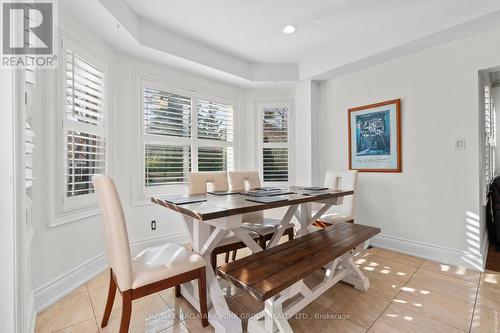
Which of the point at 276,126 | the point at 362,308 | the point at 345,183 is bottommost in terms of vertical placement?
the point at 362,308

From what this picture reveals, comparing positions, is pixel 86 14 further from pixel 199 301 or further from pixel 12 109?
pixel 199 301

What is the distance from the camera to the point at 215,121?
12.3 ft

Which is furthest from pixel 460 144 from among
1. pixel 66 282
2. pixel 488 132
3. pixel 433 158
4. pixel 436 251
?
pixel 66 282

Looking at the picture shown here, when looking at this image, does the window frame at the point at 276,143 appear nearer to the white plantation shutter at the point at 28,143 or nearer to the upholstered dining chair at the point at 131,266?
the upholstered dining chair at the point at 131,266

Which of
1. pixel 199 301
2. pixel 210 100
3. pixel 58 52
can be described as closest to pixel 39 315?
pixel 199 301

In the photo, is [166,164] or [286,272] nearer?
[286,272]

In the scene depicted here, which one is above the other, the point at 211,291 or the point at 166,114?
the point at 166,114

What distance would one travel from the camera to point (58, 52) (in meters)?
2.00

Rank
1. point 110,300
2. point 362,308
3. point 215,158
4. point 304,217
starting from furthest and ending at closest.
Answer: point 215,158, point 304,217, point 362,308, point 110,300

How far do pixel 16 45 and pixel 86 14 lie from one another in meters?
1.24

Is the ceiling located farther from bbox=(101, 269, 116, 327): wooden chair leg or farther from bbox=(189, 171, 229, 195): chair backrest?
bbox=(101, 269, 116, 327): wooden chair leg

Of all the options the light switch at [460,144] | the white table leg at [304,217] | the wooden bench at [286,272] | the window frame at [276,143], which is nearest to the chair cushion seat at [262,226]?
the white table leg at [304,217]

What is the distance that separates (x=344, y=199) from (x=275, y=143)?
1624 millimetres

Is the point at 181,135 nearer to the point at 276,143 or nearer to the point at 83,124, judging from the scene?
the point at 83,124
